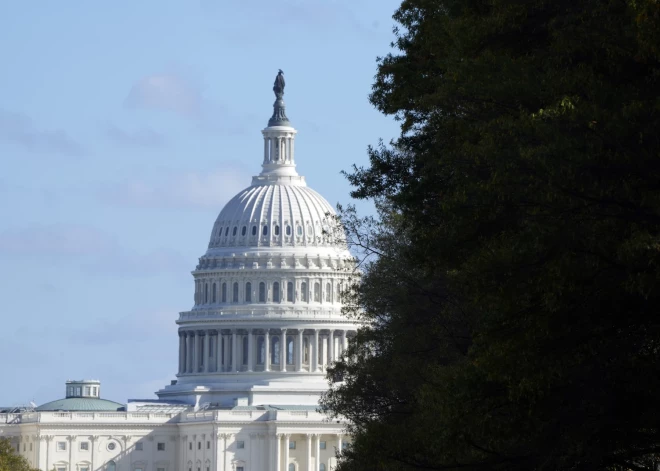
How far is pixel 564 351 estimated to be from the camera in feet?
139

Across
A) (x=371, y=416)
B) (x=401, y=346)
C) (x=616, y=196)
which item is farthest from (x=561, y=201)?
(x=371, y=416)

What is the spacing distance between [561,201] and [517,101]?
3.63 meters

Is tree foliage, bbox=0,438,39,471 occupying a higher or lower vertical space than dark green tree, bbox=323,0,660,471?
higher

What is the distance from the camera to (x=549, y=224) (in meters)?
41.6

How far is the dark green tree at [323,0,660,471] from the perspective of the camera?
40.8 m

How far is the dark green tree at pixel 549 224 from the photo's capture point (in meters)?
A: 40.8

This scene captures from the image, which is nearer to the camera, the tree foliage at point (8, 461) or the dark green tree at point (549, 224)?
the dark green tree at point (549, 224)

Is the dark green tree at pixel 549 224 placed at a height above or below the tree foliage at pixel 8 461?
below

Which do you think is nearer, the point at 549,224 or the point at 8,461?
the point at 549,224

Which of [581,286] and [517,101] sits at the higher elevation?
[517,101]

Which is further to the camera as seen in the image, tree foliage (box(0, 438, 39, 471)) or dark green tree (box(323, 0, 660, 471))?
tree foliage (box(0, 438, 39, 471))

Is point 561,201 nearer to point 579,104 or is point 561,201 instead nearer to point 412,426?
point 579,104

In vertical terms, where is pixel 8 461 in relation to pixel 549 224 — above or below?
above

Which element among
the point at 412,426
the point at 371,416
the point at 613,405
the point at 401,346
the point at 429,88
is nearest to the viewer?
the point at 613,405
